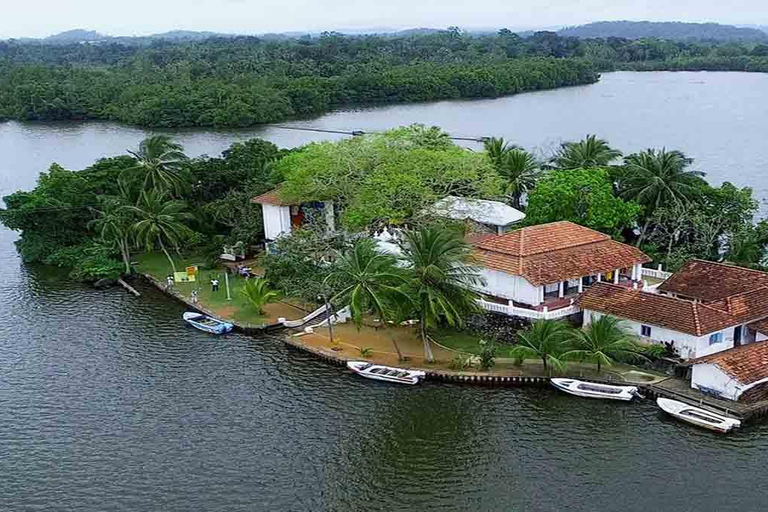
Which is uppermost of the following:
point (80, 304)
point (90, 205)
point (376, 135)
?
point (376, 135)

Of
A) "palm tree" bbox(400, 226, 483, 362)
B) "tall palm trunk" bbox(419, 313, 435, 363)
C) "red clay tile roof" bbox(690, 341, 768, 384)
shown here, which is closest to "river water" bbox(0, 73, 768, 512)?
"tall palm trunk" bbox(419, 313, 435, 363)

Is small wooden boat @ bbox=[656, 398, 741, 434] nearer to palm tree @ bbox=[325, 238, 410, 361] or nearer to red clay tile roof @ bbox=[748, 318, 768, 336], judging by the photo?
red clay tile roof @ bbox=[748, 318, 768, 336]

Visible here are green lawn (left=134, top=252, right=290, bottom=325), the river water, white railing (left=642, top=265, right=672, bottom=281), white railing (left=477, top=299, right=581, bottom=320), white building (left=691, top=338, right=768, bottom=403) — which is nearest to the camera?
the river water

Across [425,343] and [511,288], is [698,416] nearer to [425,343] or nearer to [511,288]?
[511,288]

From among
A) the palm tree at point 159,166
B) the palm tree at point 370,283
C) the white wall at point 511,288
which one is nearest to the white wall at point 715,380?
the white wall at point 511,288

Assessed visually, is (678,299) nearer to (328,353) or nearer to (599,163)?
(328,353)

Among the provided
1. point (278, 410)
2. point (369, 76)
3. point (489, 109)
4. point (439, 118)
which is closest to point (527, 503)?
point (278, 410)
